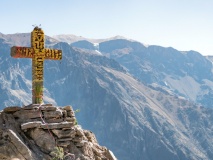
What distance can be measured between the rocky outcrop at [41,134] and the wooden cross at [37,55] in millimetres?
3538

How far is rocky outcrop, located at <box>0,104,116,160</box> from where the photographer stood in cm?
2072

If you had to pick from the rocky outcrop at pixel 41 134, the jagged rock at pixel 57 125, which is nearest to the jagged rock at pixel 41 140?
the rocky outcrop at pixel 41 134

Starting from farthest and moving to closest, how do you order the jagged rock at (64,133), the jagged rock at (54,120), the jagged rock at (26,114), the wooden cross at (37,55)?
the wooden cross at (37,55), the jagged rock at (54,120), the jagged rock at (26,114), the jagged rock at (64,133)

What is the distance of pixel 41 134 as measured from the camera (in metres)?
22.3

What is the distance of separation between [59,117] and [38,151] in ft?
8.92

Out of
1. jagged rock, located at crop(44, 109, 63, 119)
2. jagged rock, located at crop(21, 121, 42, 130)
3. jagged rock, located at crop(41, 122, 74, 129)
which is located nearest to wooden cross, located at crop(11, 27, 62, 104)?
jagged rock, located at crop(44, 109, 63, 119)

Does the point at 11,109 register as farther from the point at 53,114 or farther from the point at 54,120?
the point at 54,120

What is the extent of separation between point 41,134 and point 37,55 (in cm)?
659

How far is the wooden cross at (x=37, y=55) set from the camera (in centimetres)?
2616

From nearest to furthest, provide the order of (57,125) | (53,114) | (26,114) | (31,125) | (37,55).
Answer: (31,125) < (57,125) < (26,114) < (53,114) < (37,55)

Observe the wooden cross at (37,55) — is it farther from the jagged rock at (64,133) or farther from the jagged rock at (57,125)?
the jagged rock at (64,133)

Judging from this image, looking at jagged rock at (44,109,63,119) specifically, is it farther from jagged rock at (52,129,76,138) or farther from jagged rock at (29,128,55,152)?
jagged rock at (29,128,55,152)

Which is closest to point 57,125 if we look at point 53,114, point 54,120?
point 54,120

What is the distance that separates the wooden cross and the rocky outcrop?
11.6 ft
